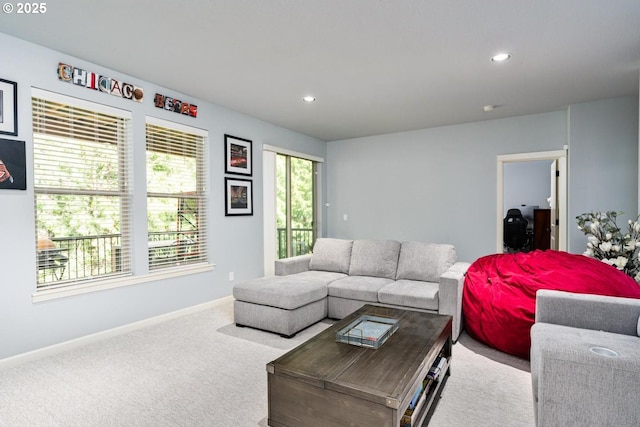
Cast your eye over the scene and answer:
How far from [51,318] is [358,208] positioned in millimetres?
4616

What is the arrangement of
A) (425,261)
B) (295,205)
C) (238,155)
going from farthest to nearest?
(295,205)
(238,155)
(425,261)

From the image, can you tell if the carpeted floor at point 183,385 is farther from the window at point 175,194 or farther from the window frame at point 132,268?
the window at point 175,194

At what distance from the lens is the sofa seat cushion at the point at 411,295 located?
329cm

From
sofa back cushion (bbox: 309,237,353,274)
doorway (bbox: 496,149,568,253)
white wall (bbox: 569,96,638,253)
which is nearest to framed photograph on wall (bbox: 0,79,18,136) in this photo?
sofa back cushion (bbox: 309,237,353,274)

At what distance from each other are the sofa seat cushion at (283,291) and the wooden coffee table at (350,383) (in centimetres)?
118

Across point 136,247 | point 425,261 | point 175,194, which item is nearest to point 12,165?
point 136,247

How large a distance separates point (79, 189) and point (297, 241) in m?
3.50

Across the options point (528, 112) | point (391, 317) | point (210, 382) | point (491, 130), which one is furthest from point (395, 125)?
point (210, 382)

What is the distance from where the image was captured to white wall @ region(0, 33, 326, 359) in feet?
8.90

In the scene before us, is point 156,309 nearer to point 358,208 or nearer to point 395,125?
point 358,208

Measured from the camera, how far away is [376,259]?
165 inches

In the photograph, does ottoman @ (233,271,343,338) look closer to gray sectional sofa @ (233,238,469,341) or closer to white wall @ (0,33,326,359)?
gray sectional sofa @ (233,238,469,341)

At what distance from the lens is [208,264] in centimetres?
431

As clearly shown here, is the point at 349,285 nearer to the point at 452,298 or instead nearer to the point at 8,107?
the point at 452,298
